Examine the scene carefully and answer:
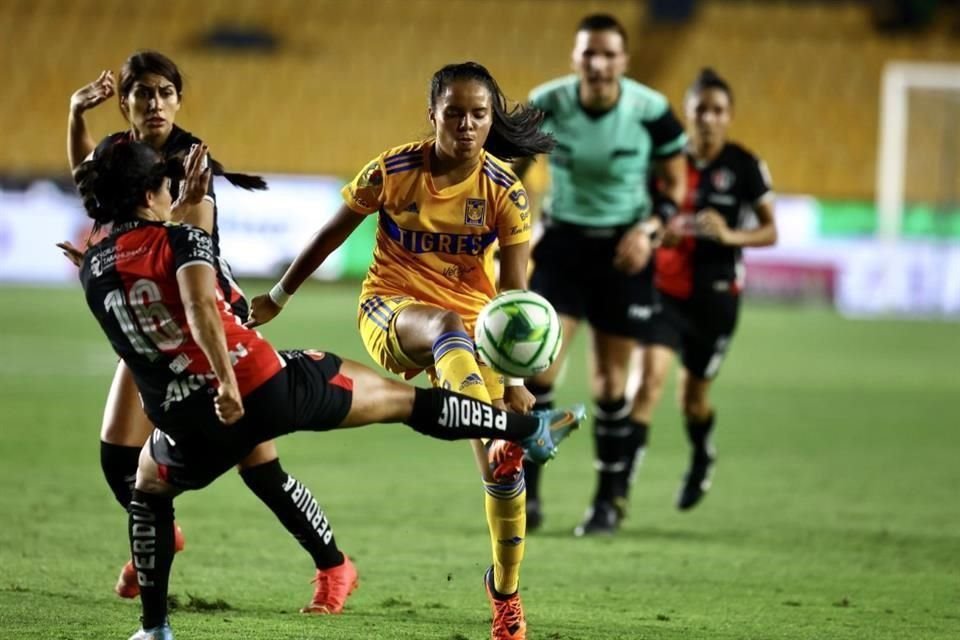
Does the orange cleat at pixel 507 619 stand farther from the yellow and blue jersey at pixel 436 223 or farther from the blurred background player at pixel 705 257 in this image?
the blurred background player at pixel 705 257

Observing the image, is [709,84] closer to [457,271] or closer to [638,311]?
[638,311]

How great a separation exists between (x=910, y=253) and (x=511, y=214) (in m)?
19.5

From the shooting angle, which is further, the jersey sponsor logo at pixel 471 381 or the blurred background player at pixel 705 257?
the blurred background player at pixel 705 257

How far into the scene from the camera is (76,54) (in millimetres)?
30172

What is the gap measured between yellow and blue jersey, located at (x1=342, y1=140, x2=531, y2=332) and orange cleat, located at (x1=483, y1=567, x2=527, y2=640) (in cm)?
103

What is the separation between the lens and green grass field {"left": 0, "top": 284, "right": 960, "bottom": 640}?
592 cm

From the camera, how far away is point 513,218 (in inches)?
231

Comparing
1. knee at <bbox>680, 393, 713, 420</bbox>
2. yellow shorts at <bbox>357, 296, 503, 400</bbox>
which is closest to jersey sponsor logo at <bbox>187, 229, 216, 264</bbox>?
yellow shorts at <bbox>357, 296, 503, 400</bbox>

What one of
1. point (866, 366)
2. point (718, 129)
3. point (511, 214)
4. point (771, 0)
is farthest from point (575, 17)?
point (511, 214)

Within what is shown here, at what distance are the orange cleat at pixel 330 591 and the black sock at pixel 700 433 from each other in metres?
4.05

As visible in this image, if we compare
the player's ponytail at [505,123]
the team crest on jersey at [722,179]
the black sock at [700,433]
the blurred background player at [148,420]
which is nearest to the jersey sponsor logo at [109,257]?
the blurred background player at [148,420]

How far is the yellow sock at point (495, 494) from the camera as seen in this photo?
552cm

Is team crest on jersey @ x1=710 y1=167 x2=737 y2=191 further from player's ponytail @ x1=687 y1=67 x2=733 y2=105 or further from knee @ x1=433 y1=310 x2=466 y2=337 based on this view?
knee @ x1=433 y1=310 x2=466 y2=337

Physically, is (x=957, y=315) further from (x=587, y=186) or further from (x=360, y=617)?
(x=360, y=617)
